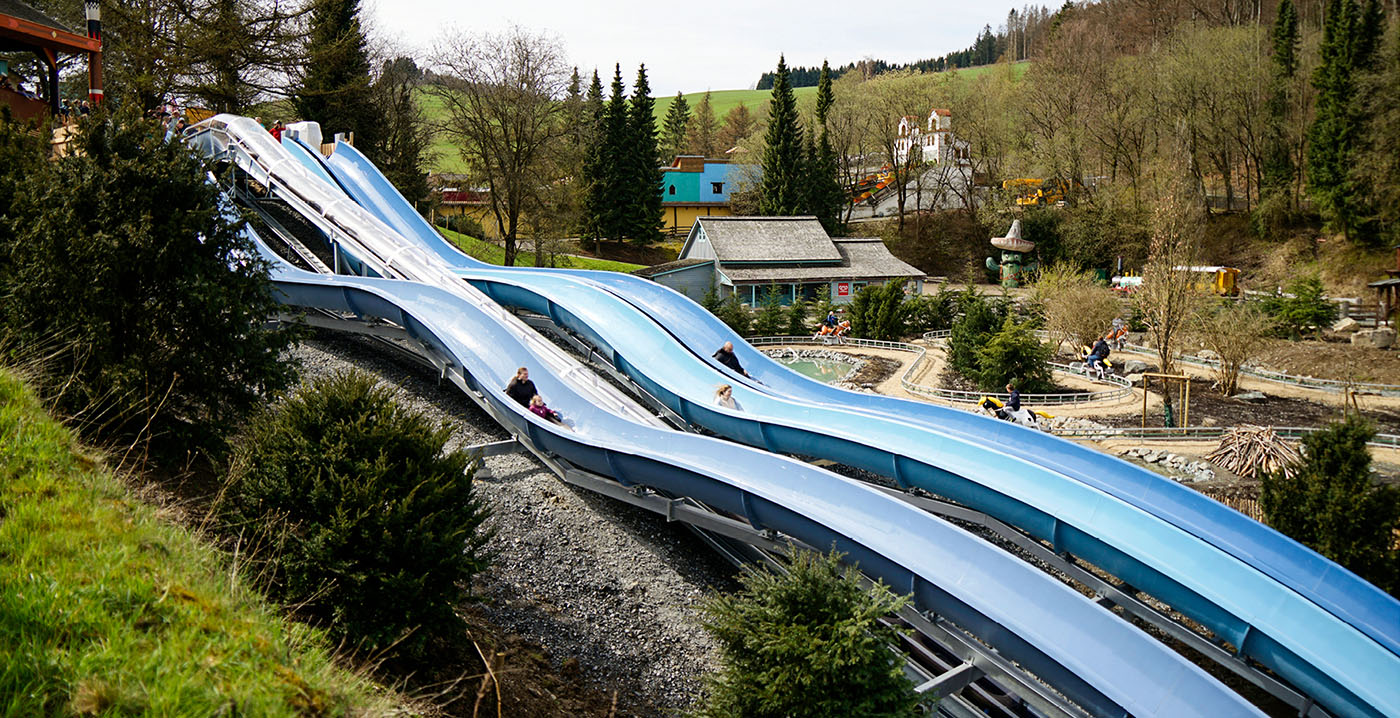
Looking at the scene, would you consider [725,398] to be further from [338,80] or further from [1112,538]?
[338,80]

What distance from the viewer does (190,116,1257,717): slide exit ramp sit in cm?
746

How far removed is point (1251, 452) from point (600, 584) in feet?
36.6

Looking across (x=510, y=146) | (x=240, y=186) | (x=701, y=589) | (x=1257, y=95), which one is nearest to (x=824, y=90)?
(x=1257, y=95)

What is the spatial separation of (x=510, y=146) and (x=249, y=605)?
3453cm

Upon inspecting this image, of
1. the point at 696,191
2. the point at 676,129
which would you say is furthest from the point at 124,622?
the point at 676,129

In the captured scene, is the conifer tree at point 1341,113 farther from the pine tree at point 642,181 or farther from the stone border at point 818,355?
the pine tree at point 642,181

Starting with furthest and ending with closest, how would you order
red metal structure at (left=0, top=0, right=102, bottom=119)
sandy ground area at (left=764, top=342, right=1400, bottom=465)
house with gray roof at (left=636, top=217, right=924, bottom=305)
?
house with gray roof at (left=636, top=217, right=924, bottom=305), red metal structure at (left=0, top=0, right=102, bottom=119), sandy ground area at (left=764, top=342, right=1400, bottom=465)

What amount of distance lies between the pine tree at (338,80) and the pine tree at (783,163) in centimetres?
2235

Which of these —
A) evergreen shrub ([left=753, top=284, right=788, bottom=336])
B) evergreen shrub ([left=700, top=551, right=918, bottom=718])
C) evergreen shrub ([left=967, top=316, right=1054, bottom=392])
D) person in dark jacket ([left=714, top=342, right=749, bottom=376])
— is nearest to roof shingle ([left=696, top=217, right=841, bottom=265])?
evergreen shrub ([left=753, top=284, right=788, bottom=336])

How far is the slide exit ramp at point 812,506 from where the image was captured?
7.46m

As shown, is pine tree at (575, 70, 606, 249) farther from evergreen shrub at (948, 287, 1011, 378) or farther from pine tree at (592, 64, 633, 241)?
evergreen shrub at (948, 287, 1011, 378)

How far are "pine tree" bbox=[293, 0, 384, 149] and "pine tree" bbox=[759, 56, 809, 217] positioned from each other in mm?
22349

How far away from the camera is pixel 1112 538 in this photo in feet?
30.4

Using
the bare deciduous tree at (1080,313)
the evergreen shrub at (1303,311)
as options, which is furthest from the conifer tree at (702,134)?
the bare deciduous tree at (1080,313)
